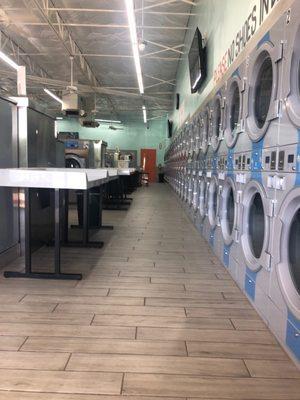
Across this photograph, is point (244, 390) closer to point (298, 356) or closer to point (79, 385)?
point (298, 356)

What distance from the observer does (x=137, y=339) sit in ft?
6.94

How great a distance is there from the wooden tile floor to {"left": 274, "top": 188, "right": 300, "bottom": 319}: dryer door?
37 cm

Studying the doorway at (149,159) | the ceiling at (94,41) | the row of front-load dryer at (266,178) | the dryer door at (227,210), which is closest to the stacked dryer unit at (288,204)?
the row of front-load dryer at (266,178)

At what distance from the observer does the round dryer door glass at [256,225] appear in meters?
2.69

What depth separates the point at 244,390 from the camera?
1.66m

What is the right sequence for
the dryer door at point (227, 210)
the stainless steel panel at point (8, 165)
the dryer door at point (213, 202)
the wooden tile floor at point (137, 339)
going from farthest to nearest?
the dryer door at point (213, 202), the dryer door at point (227, 210), the stainless steel panel at point (8, 165), the wooden tile floor at point (137, 339)

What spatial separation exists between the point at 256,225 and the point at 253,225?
0.07 m

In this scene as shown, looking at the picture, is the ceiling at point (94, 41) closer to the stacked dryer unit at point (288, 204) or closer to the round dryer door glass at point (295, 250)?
the stacked dryer unit at point (288, 204)

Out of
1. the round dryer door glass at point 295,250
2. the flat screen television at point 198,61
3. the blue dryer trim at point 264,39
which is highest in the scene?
the flat screen television at point 198,61

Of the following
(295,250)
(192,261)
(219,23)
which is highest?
(219,23)

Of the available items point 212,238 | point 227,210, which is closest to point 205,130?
point 212,238

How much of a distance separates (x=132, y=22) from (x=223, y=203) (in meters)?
4.37

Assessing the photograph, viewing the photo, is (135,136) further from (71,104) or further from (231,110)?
(231,110)

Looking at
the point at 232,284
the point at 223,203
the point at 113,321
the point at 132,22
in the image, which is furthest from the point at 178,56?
the point at 113,321
